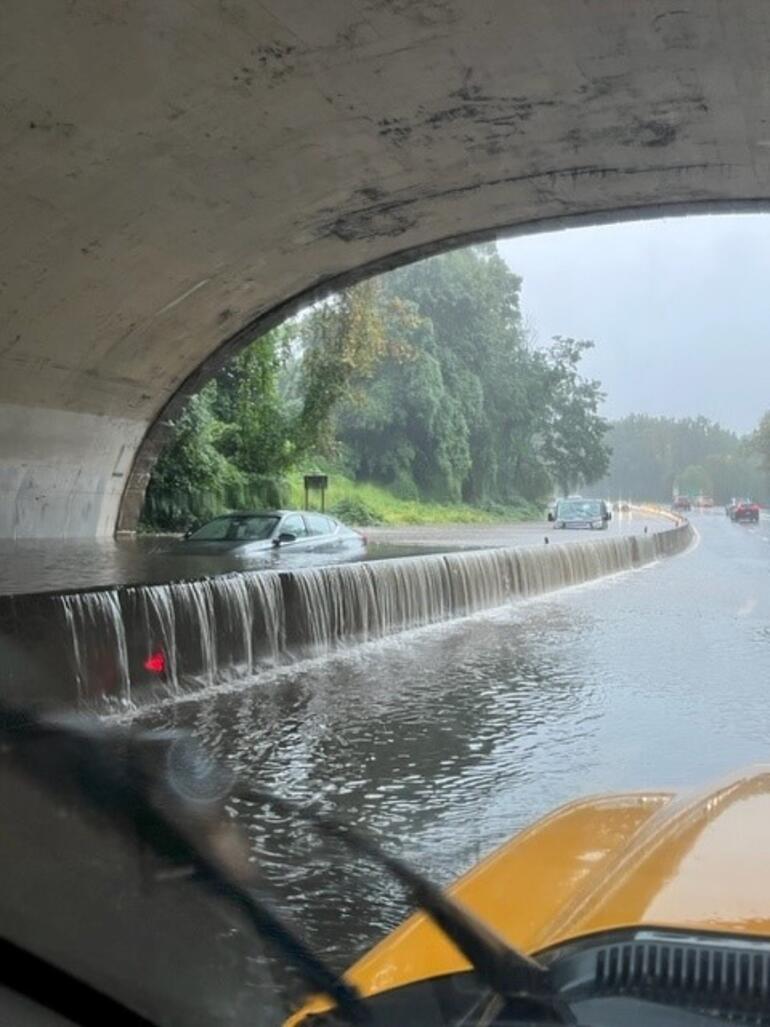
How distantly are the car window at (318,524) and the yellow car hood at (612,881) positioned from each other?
50.4ft

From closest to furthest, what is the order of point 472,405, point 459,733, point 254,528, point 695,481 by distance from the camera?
point 459,733
point 254,528
point 472,405
point 695,481

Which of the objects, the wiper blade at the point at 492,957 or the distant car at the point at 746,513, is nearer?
the wiper blade at the point at 492,957

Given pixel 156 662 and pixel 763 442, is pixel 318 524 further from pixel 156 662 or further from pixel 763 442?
pixel 763 442

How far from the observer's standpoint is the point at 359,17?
10445mm

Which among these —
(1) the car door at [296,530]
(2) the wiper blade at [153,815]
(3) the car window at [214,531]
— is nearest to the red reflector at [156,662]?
(2) the wiper blade at [153,815]

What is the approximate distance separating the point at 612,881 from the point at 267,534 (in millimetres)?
15538

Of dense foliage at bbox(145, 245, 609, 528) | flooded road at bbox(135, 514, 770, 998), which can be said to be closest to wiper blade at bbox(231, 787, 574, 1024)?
flooded road at bbox(135, 514, 770, 998)

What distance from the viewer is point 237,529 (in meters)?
18.5

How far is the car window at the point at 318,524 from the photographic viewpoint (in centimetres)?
1884

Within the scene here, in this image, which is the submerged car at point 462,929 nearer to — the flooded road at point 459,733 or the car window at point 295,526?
the flooded road at point 459,733

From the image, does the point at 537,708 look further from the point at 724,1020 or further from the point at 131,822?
the point at 724,1020

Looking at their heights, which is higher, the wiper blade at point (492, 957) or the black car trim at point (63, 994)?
the wiper blade at point (492, 957)

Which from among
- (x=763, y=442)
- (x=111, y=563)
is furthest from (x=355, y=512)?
(x=763, y=442)

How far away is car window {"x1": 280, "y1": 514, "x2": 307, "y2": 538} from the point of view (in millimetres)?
18203
